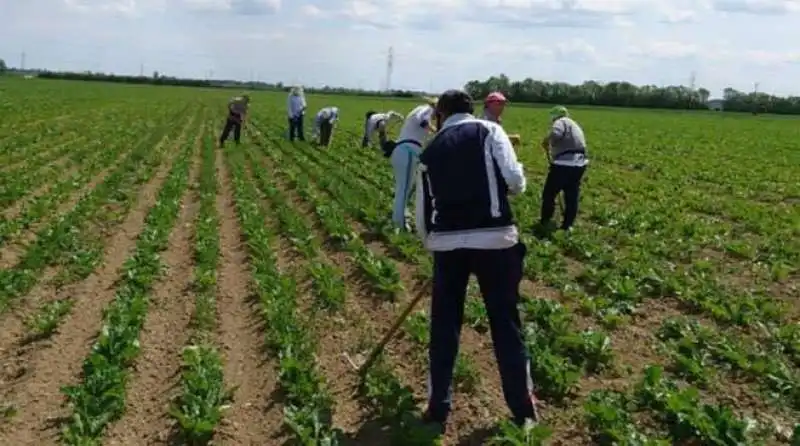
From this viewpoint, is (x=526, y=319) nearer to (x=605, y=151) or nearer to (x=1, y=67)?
(x=605, y=151)

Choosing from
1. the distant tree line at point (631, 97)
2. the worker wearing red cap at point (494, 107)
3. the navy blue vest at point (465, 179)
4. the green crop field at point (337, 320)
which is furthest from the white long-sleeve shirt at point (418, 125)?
the distant tree line at point (631, 97)

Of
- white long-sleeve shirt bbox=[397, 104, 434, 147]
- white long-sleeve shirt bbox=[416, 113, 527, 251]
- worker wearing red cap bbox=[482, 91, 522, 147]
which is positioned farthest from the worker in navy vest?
white long-sleeve shirt bbox=[397, 104, 434, 147]

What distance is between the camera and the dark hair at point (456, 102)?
17.0 feet

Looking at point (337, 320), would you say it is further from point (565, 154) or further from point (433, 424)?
point (565, 154)

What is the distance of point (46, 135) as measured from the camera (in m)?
25.1

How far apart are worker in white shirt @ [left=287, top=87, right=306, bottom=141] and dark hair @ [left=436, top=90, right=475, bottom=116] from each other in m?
19.2

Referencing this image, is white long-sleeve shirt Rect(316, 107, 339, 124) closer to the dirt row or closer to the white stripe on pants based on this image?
the white stripe on pants

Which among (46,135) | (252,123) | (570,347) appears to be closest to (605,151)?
(252,123)

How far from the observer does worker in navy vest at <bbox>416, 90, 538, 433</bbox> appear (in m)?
4.94

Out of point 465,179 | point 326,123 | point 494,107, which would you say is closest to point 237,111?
point 326,123

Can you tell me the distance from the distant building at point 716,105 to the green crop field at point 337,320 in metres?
96.7

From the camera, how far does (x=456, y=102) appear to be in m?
5.20

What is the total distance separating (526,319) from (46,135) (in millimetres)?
21256

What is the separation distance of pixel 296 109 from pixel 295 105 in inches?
10.9
